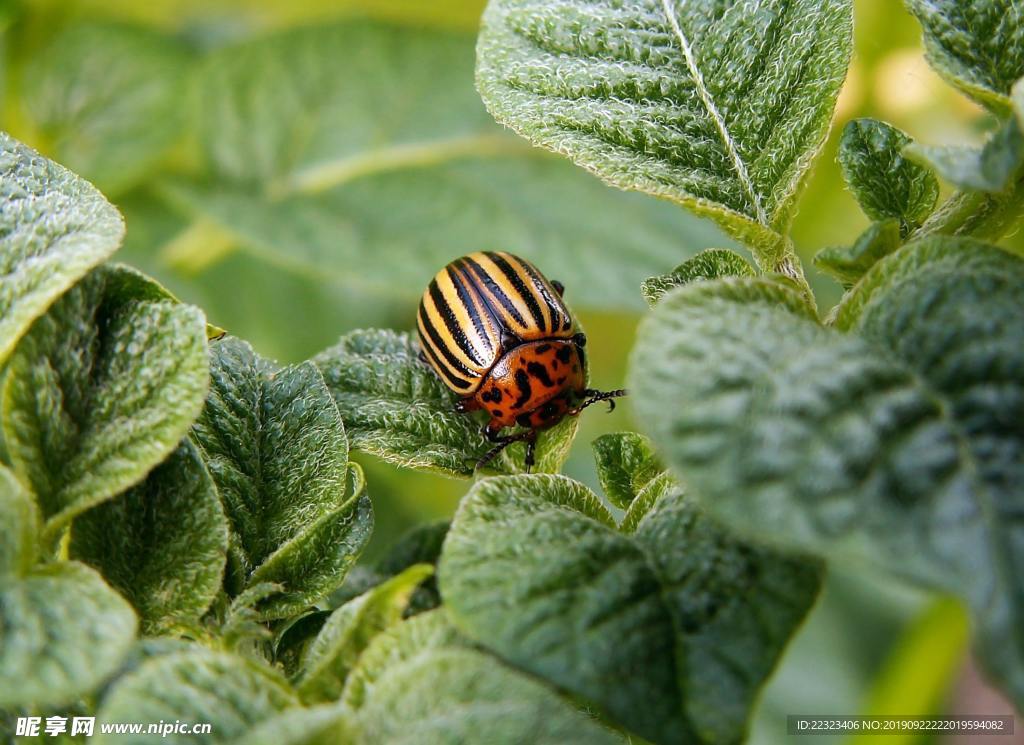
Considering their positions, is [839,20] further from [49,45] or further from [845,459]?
[49,45]

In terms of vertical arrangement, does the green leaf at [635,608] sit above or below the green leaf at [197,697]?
above

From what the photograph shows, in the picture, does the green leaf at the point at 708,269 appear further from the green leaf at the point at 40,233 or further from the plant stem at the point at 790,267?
the green leaf at the point at 40,233

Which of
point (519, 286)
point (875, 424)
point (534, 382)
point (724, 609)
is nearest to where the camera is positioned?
point (875, 424)

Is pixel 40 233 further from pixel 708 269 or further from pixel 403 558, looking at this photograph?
pixel 708 269

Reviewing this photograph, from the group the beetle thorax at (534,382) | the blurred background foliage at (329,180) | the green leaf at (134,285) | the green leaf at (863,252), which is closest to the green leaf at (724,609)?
the green leaf at (863,252)

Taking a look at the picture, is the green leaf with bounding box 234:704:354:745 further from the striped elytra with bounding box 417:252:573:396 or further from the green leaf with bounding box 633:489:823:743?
the striped elytra with bounding box 417:252:573:396

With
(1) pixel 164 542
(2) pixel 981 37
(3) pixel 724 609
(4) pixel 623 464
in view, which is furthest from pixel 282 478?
(2) pixel 981 37
